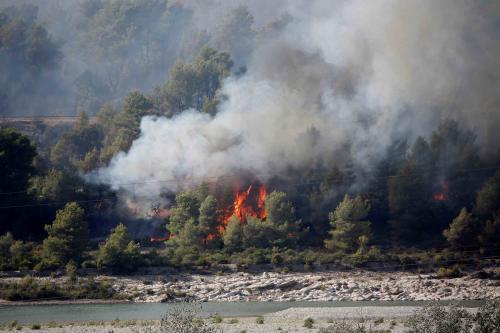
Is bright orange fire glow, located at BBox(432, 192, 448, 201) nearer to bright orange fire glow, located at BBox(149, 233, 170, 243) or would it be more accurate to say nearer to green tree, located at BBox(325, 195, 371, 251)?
green tree, located at BBox(325, 195, 371, 251)

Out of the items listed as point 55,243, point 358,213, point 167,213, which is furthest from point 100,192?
point 358,213

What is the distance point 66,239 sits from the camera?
9138 centimetres

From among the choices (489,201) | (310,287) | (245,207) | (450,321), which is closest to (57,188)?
(245,207)

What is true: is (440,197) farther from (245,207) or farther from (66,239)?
(66,239)

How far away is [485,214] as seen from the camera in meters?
96.9

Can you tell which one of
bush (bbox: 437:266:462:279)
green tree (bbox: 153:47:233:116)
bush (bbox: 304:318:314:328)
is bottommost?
bush (bbox: 304:318:314:328)

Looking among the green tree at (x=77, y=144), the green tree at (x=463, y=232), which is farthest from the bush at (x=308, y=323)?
the green tree at (x=77, y=144)

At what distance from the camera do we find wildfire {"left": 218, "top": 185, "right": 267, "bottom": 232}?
102500 mm

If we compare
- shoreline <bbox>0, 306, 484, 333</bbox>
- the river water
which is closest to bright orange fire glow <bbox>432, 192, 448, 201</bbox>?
the river water

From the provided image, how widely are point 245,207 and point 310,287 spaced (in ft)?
68.9

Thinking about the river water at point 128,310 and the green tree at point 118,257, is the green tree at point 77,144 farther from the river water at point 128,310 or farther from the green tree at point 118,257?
the river water at point 128,310

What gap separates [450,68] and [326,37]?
20.3 metres

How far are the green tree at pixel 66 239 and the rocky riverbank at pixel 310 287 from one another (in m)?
5.73

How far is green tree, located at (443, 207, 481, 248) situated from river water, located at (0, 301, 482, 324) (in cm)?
1570
